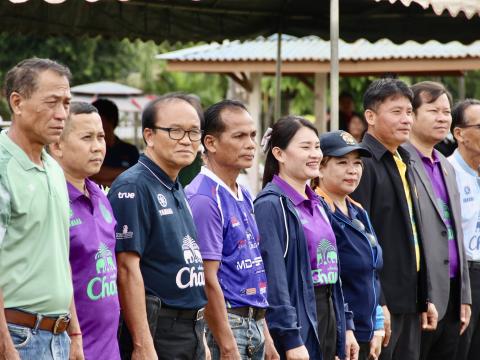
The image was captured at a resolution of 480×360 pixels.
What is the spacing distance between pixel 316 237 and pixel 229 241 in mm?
759

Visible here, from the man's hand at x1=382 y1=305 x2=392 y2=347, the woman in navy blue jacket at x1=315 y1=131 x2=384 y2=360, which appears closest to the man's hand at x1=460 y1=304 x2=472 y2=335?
the man's hand at x1=382 y1=305 x2=392 y2=347

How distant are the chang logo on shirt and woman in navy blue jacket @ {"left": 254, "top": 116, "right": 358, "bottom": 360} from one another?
74cm

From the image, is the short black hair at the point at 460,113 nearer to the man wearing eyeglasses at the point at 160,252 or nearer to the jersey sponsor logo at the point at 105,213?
the man wearing eyeglasses at the point at 160,252

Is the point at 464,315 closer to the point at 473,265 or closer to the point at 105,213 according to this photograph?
the point at 473,265

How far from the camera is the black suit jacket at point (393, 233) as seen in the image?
282 inches

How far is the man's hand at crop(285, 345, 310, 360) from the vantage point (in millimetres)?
5883

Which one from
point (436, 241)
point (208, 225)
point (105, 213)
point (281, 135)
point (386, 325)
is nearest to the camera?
point (105, 213)

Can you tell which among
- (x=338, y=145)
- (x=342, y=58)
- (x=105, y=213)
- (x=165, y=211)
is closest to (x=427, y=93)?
(x=338, y=145)

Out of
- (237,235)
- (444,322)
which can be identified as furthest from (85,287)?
(444,322)

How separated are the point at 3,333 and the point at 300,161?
99.1 inches

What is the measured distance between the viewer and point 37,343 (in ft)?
14.8

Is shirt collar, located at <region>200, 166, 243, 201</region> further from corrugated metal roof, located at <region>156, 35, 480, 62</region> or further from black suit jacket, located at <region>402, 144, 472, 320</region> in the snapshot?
corrugated metal roof, located at <region>156, 35, 480, 62</region>

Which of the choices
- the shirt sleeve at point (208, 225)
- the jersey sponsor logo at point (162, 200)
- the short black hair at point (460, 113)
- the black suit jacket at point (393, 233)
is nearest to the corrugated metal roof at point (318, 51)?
the short black hair at point (460, 113)

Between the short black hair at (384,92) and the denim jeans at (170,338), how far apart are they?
8.56 ft
